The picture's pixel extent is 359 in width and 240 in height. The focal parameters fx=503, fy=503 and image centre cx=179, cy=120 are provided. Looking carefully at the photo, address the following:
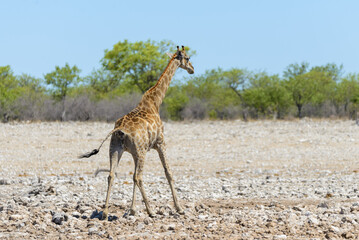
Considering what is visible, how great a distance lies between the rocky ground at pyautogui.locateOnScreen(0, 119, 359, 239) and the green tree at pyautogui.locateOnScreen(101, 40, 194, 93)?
25997 mm

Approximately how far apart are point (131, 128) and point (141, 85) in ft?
140

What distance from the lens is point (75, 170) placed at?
50.0 feet

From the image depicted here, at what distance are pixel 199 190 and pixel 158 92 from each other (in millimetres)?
3449

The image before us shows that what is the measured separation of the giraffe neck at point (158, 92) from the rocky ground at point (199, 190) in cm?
181

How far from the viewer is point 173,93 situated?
55.2 meters

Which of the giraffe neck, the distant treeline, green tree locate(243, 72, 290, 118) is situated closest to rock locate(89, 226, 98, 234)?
the giraffe neck

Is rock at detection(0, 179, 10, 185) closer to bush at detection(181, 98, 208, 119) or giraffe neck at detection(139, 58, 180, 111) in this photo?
giraffe neck at detection(139, 58, 180, 111)

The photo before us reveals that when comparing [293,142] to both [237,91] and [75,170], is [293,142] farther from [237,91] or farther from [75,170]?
[237,91]

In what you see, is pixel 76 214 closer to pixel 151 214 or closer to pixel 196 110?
pixel 151 214

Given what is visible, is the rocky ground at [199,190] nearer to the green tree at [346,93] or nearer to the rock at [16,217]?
the rock at [16,217]

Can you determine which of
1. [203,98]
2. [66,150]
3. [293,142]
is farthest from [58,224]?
[203,98]

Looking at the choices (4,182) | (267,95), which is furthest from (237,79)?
(4,182)

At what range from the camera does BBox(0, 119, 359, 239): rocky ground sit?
7457 mm

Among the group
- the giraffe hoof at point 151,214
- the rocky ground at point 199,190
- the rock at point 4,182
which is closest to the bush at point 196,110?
the rocky ground at point 199,190
